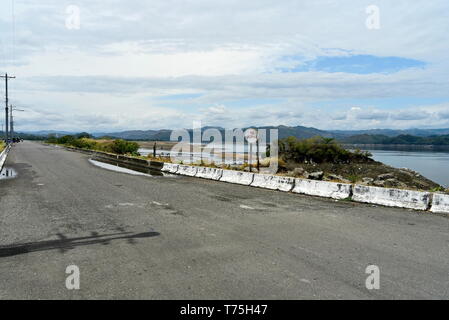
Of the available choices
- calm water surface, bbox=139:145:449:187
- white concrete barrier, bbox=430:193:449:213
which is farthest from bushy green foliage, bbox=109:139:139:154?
white concrete barrier, bbox=430:193:449:213

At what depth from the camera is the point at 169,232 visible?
7621 millimetres

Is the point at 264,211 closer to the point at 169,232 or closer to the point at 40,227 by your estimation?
the point at 169,232

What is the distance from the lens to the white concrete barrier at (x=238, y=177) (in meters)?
17.0

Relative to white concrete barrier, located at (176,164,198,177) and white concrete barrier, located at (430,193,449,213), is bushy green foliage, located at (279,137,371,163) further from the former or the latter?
white concrete barrier, located at (430,193,449,213)

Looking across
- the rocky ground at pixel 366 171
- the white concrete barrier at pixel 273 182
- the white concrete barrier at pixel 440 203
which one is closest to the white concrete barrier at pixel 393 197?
the white concrete barrier at pixel 440 203

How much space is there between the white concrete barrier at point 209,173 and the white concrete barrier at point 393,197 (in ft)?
26.1

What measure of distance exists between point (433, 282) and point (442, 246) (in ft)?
7.34

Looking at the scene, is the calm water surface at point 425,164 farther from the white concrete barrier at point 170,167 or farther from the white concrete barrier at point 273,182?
the white concrete barrier at point 273,182

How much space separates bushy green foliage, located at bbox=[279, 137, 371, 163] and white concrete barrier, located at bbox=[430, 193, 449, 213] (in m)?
23.2

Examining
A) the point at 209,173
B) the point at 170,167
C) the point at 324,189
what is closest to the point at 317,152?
the point at 170,167

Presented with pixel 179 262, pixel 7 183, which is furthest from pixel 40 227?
pixel 7 183

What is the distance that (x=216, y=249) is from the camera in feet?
21.2

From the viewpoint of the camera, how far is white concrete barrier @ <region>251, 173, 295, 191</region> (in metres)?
14.8

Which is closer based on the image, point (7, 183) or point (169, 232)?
point (169, 232)
